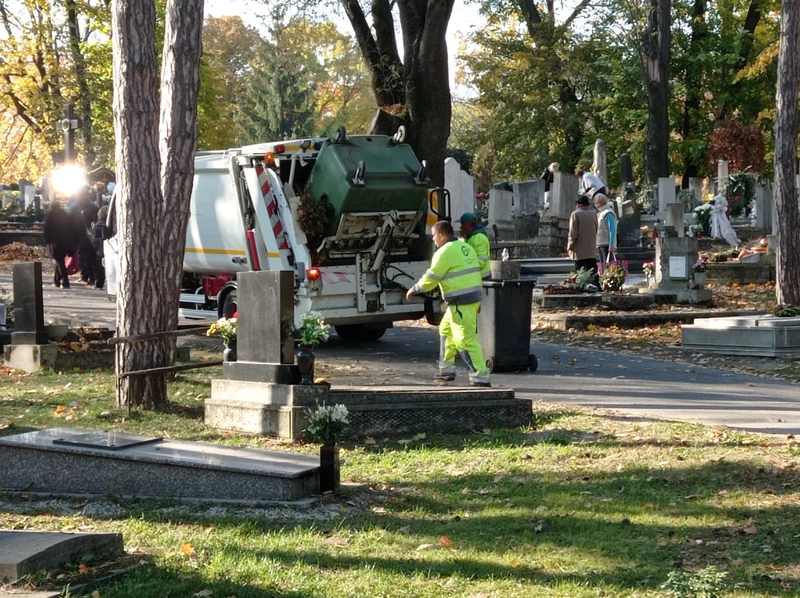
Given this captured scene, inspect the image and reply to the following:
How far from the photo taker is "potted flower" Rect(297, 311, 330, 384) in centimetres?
980

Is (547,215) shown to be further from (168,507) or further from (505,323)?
(168,507)

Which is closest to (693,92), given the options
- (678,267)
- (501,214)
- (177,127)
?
(501,214)

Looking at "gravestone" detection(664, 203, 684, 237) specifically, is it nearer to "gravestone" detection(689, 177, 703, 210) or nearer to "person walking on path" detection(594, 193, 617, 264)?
"person walking on path" detection(594, 193, 617, 264)

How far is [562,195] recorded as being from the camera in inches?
1369

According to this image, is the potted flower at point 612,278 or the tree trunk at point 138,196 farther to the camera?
the potted flower at point 612,278

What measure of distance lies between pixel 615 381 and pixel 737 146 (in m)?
34.9

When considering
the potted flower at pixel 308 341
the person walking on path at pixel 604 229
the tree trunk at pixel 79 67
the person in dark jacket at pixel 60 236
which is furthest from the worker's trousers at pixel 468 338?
the tree trunk at pixel 79 67

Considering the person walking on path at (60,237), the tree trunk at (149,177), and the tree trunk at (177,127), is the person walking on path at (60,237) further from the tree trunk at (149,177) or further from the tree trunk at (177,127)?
the tree trunk at (149,177)

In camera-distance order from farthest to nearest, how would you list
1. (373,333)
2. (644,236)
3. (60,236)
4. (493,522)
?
(644,236) → (60,236) → (373,333) → (493,522)

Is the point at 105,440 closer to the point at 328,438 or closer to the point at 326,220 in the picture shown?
the point at 328,438

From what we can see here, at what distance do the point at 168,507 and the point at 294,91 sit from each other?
6241 cm

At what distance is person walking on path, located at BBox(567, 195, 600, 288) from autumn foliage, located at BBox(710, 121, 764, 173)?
25.1 meters

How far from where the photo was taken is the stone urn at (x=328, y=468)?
7.66m

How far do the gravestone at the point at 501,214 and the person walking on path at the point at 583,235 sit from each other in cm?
1221
